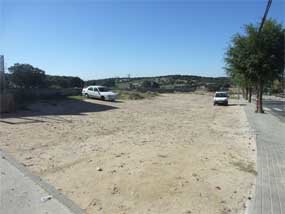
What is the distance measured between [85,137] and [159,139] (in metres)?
2.62

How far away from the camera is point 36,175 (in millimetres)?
6621

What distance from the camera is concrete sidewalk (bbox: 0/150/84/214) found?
4816 mm

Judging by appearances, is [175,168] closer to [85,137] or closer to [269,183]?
[269,183]

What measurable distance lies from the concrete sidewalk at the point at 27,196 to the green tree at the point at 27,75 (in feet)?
129

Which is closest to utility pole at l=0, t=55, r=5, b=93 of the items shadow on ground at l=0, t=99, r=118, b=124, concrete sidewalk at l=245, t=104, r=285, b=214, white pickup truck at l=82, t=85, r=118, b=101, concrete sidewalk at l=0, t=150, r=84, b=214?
shadow on ground at l=0, t=99, r=118, b=124

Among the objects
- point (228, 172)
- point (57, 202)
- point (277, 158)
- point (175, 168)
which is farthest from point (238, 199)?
point (277, 158)

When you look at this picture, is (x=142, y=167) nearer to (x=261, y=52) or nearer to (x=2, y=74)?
(x=2, y=74)

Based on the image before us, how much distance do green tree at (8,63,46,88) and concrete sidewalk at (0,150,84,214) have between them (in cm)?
3928

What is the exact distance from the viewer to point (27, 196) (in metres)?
5.35

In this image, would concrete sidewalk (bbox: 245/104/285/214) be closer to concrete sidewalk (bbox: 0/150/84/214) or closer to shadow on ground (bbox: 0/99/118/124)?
concrete sidewalk (bbox: 0/150/84/214)

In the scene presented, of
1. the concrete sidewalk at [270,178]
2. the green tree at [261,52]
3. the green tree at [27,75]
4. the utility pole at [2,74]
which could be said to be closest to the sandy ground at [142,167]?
the concrete sidewalk at [270,178]

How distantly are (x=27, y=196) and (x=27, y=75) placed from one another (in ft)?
145

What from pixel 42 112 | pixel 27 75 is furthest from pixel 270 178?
pixel 27 75

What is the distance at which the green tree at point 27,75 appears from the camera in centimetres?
4494
